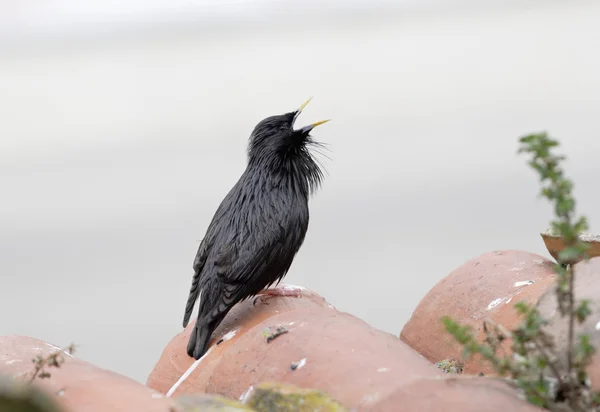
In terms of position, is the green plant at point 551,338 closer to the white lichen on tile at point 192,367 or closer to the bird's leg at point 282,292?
the white lichen on tile at point 192,367

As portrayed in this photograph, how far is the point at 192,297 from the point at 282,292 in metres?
0.53

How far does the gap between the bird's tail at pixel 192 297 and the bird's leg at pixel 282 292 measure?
13.8 inches

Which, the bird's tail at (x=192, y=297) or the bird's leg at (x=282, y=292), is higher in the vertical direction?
the bird's leg at (x=282, y=292)

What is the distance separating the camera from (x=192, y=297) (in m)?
3.94

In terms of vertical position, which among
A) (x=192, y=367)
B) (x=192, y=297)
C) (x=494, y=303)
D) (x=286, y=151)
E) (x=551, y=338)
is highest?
(x=286, y=151)

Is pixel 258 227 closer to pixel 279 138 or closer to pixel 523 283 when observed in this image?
pixel 279 138

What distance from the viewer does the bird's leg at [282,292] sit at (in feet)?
11.8

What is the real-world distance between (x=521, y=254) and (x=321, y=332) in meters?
1.52

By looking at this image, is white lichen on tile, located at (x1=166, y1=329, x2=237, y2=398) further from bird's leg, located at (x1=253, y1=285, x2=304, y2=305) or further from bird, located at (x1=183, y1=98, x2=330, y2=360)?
bird's leg, located at (x1=253, y1=285, x2=304, y2=305)

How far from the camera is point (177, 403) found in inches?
69.2

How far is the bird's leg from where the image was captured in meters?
3.61

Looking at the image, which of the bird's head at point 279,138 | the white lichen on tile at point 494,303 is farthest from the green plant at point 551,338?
the bird's head at point 279,138

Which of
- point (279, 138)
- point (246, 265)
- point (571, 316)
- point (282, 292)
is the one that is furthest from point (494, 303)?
point (571, 316)

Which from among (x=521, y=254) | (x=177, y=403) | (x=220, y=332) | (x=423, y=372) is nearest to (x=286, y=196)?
(x=220, y=332)
